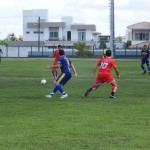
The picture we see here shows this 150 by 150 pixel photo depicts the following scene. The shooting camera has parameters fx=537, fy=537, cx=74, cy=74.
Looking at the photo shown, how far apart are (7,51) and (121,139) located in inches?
3315

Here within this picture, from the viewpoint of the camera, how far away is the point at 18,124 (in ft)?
38.8

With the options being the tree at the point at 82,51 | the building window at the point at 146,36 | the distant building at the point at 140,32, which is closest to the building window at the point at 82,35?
the distant building at the point at 140,32

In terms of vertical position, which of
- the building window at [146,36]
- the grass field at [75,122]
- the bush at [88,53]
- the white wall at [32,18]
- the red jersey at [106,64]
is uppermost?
the white wall at [32,18]

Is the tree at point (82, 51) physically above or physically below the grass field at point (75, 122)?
above

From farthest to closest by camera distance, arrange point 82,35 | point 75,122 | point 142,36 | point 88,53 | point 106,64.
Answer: point 82,35 < point 142,36 < point 88,53 < point 106,64 < point 75,122

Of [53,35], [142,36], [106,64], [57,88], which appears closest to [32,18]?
[53,35]

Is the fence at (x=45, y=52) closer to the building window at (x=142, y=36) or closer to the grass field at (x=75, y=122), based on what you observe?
the building window at (x=142, y=36)

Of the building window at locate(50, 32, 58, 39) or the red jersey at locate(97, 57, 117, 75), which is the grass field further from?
the building window at locate(50, 32, 58, 39)

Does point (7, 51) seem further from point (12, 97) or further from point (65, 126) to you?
point (65, 126)

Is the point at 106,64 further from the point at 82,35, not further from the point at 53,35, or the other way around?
the point at 82,35

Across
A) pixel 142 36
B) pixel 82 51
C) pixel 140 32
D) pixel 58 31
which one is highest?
pixel 58 31

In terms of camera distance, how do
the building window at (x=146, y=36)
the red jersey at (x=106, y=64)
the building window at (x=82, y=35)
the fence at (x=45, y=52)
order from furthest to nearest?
1. the building window at (x=82, y=35)
2. the building window at (x=146, y=36)
3. the fence at (x=45, y=52)
4. the red jersey at (x=106, y=64)

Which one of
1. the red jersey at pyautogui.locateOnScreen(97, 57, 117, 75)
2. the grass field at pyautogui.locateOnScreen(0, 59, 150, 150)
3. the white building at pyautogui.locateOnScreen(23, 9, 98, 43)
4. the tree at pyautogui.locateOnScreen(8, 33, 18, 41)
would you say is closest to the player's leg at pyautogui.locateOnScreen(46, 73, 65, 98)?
the grass field at pyautogui.locateOnScreen(0, 59, 150, 150)

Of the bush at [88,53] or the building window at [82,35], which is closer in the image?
the bush at [88,53]
